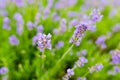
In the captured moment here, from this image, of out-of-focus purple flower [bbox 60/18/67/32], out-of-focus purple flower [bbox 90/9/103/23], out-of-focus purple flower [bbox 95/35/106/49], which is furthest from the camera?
out-of-focus purple flower [bbox 95/35/106/49]

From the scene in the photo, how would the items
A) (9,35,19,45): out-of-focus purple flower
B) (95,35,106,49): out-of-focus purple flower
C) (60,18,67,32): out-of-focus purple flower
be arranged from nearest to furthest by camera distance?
1. (60,18,67,32): out-of-focus purple flower
2. (9,35,19,45): out-of-focus purple flower
3. (95,35,106,49): out-of-focus purple flower

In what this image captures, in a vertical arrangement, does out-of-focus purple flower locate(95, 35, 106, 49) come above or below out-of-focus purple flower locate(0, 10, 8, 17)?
below

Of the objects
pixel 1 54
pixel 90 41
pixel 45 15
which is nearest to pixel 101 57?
pixel 90 41

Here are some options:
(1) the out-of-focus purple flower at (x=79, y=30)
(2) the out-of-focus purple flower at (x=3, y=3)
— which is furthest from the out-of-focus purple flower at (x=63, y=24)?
(2) the out-of-focus purple flower at (x=3, y=3)

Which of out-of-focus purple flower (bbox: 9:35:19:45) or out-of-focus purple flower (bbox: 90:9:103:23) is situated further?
out-of-focus purple flower (bbox: 9:35:19:45)

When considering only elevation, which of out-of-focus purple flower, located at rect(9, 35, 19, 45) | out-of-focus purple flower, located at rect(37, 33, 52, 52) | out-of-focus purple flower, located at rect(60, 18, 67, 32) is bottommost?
out-of-focus purple flower, located at rect(37, 33, 52, 52)

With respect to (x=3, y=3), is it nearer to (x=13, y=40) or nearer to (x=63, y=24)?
(x=13, y=40)

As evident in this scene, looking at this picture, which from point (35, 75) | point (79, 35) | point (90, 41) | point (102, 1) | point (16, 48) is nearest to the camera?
point (79, 35)

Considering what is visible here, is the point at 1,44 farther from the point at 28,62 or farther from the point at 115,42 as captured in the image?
the point at 115,42

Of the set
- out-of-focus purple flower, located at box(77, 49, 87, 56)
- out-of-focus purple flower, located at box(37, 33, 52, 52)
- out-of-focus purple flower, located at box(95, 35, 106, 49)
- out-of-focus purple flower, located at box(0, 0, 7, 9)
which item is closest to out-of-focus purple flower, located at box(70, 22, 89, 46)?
out-of-focus purple flower, located at box(37, 33, 52, 52)

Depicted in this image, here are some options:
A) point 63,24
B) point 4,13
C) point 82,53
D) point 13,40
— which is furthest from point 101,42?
point 4,13

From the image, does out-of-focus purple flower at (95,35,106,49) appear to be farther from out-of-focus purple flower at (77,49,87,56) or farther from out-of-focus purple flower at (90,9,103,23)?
out-of-focus purple flower at (90,9,103,23)
